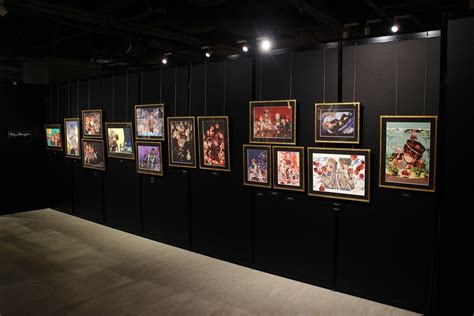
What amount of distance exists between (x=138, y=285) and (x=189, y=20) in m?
5.47

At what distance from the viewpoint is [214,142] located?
7605mm

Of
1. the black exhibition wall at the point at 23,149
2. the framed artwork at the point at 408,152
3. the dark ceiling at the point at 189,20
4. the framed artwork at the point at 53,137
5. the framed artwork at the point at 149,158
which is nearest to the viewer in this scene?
the framed artwork at the point at 408,152

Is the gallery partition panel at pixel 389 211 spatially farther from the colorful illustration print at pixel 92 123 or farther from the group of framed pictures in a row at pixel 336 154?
the colorful illustration print at pixel 92 123

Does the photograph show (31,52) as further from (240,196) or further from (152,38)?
(240,196)

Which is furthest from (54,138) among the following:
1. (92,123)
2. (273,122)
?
(273,122)

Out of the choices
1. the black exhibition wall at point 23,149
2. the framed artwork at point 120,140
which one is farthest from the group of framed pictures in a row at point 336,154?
the black exhibition wall at point 23,149

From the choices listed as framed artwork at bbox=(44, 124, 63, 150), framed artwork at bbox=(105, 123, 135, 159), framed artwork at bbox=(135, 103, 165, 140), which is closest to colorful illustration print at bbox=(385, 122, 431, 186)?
framed artwork at bbox=(135, 103, 165, 140)

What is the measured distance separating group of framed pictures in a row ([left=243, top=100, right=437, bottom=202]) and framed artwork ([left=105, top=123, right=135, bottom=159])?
3.52 m

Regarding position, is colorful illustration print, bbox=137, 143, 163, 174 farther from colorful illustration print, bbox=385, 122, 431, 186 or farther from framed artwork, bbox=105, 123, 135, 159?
colorful illustration print, bbox=385, 122, 431, 186

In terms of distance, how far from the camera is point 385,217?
5750mm

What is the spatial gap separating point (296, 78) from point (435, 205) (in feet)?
9.37

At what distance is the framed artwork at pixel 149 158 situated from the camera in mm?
8688

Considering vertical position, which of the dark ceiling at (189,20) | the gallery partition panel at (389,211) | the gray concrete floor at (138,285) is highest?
the dark ceiling at (189,20)

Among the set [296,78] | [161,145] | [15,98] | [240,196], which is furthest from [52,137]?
[296,78]
